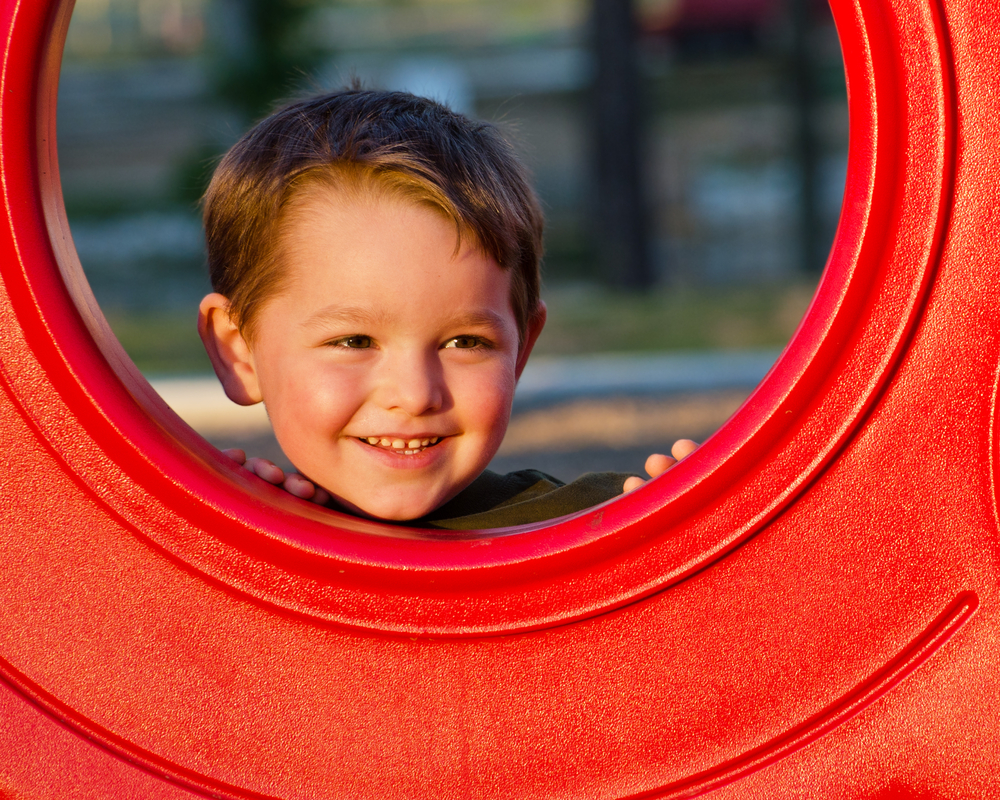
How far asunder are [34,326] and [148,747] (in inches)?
15.1

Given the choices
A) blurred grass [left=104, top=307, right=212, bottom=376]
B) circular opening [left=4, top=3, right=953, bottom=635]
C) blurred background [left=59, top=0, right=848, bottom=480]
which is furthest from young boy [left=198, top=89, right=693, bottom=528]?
blurred grass [left=104, top=307, right=212, bottom=376]

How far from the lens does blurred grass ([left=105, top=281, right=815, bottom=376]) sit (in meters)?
6.95

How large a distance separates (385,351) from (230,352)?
30cm

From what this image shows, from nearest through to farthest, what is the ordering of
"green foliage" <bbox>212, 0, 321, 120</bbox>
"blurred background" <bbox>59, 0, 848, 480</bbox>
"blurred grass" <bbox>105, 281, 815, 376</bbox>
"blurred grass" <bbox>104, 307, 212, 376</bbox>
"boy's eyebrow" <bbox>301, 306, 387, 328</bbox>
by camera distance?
1. "boy's eyebrow" <bbox>301, 306, 387, 328</bbox>
2. "blurred background" <bbox>59, 0, 848, 480</bbox>
3. "blurred grass" <bbox>104, 307, 212, 376</bbox>
4. "blurred grass" <bbox>105, 281, 815, 376</bbox>
5. "green foliage" <bbox>212, 0, 321, 120</bbox>

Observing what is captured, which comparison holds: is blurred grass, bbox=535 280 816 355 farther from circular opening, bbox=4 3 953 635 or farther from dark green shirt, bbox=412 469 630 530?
circular opening, bbox=4 3 953 635

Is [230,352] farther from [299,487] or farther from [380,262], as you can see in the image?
[380,262]

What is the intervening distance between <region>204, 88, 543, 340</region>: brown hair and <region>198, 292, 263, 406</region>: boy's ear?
2cm

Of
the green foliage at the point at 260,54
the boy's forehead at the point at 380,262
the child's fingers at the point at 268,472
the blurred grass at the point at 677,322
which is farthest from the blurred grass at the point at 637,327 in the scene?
the boy's forehead at the point at 380,262

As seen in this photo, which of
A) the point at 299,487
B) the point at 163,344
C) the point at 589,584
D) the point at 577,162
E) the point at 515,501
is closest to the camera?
the point at 589,584

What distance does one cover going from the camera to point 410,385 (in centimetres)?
122

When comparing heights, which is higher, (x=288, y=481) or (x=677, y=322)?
(x=677, y=322)

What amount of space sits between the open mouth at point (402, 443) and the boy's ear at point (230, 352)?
21 centimetres

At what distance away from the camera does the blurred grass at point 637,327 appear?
6.95m

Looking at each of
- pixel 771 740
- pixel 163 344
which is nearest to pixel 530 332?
pixel 771 740
